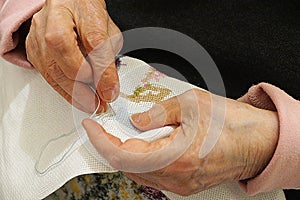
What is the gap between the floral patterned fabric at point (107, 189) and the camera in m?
0.66

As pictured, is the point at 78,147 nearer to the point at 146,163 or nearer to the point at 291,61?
the point at 146,163

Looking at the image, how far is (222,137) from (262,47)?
21 centimetres

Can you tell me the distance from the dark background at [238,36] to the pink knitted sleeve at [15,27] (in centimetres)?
17

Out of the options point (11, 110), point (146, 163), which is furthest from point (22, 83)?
point (146, 163)

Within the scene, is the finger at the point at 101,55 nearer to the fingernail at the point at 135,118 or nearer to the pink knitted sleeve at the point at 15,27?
the fingernail at the point at 135,118

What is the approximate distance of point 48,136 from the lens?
70 centimetres

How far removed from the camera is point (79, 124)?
662mm

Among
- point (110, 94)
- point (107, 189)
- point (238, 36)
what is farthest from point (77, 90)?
point (238, 36)

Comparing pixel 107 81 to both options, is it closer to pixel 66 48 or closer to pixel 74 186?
pixel 66 48

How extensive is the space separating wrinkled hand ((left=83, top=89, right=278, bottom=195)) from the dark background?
12cm

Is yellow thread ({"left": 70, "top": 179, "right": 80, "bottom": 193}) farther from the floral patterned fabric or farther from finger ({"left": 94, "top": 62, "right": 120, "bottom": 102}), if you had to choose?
finger ({"left": 94, "top": 62, "right": 120, "bottom": 102})

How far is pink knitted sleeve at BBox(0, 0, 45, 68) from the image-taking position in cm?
73

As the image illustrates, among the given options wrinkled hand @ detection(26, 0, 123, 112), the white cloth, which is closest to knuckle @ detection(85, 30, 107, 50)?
wrinkled hand @ detection(26, 0, 123, 112)

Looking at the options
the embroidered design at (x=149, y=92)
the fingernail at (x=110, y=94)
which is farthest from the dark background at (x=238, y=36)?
the fingernail at (x=110, y=94)
